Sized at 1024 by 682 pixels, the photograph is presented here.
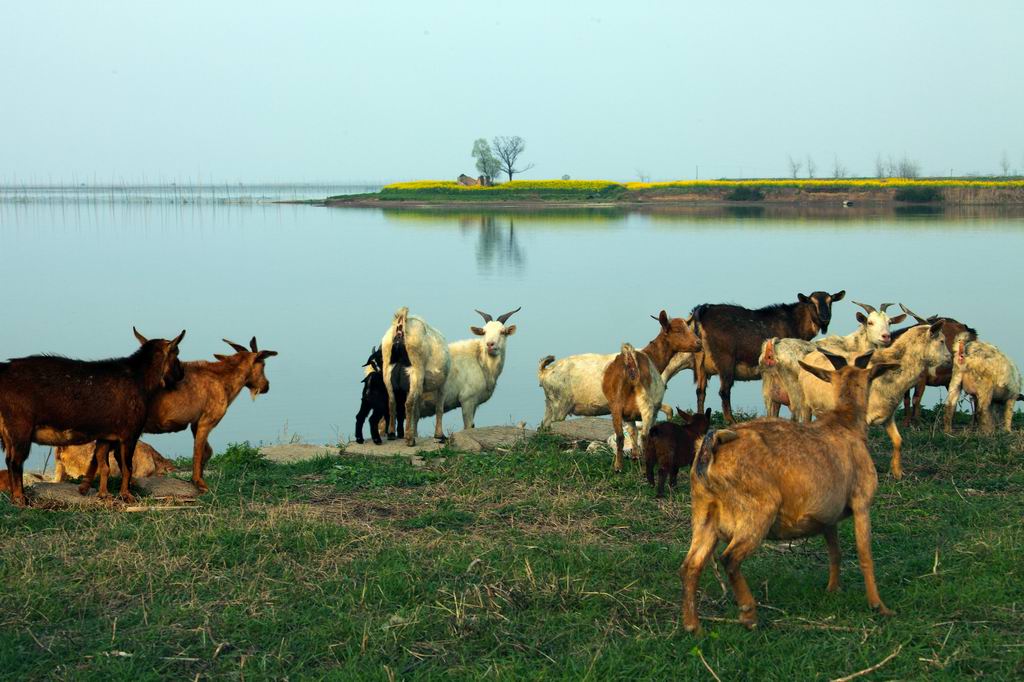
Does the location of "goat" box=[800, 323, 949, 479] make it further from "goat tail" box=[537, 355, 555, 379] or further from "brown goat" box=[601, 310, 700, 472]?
"goat tail" box=[537, 355, 555, 379]

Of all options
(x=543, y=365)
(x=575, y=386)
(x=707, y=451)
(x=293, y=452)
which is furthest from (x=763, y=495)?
(x=543, y=365)

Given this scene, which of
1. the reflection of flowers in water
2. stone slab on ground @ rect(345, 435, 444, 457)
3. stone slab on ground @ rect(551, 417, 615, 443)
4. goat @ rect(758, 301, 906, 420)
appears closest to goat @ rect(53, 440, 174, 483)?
stone slab on ground @ rect(345, 435, 444, 457)

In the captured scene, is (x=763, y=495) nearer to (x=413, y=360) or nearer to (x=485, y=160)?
(x=413, y=360)

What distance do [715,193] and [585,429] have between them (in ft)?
239

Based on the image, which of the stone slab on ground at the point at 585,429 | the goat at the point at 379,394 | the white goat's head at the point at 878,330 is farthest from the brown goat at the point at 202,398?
the white goat's head at the point at 878,330

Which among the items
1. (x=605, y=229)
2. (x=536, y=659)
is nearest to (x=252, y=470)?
(x=536, y=659)

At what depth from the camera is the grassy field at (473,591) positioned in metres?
5.62

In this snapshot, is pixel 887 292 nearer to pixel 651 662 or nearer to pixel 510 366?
pixel 510 366

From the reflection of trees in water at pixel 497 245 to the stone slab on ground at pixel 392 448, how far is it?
26.0 meters

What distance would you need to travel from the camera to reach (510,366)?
2042 centimetres

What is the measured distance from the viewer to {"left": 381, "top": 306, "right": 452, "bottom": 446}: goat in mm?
12000

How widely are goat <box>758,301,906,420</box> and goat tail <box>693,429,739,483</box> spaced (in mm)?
5565

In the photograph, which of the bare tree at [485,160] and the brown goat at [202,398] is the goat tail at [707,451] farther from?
the bare tree at [485,160]

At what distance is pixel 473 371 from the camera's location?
13.2 metres
